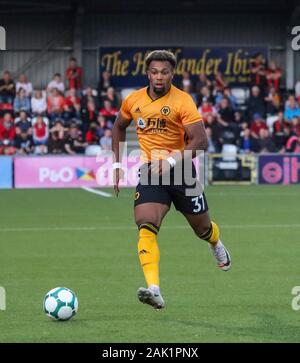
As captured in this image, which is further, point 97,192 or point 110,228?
point 97,192

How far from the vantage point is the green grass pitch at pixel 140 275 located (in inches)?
329

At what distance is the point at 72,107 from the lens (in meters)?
28.6

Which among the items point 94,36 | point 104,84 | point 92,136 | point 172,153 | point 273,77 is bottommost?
point 172,153

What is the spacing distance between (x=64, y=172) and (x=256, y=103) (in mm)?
6791

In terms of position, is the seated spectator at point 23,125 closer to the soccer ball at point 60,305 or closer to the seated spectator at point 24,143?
the seated spectator at point 24,143

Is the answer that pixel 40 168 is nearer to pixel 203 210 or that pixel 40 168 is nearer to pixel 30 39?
pixel 30 39

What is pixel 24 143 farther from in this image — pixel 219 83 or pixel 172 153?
pixel 172 153

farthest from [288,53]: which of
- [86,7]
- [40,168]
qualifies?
[40,168]

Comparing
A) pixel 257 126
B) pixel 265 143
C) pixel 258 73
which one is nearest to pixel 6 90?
pixel 257 126

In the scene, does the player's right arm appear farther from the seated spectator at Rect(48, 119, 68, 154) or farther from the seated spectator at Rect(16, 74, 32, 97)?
the seated spectator at Rect(16, 74, 32, 97)

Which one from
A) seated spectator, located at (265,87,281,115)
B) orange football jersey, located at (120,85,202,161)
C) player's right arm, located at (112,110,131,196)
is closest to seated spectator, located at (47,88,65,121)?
seated spectator, located at (265,87,281,115)

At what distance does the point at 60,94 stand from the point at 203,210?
19.8 meters

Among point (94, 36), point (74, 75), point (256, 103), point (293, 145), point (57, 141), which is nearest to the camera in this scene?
point (57, 141)

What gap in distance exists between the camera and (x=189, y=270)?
11969 mm
